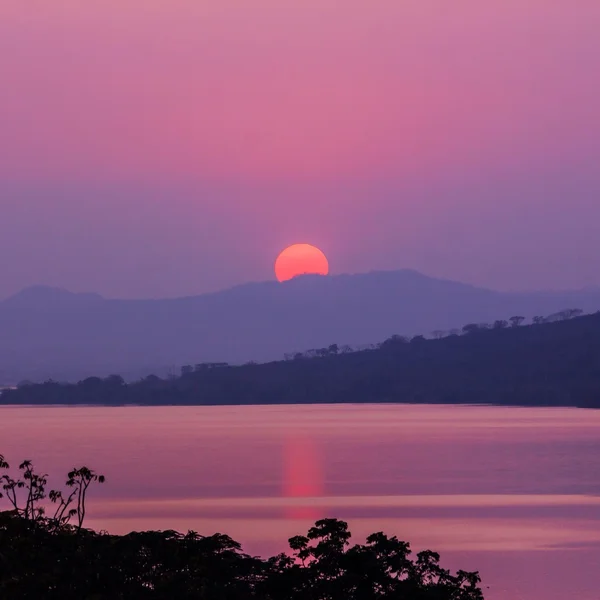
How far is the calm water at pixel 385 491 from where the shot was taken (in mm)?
61031

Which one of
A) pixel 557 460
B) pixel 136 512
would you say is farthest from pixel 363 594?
pixel 557 460

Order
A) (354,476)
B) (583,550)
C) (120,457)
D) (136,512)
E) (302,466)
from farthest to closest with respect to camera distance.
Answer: (120,457)
(302,466)
(354,476)
(136,512)
(583,550)

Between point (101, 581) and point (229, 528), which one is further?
point (229, 528)

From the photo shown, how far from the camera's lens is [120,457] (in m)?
135

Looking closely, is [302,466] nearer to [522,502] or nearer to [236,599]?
[522,502]

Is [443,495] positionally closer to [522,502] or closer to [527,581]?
[522,502]

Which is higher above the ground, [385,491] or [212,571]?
[385,491]

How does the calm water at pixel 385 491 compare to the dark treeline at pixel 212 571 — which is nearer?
the dark treeline at pixel 212 571

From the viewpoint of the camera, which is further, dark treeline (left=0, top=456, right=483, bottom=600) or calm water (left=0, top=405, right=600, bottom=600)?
calm water (left=0, top=405, right=600, bottom=600)

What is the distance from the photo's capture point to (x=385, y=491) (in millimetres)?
97000

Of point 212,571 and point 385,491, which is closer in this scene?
point 212,571

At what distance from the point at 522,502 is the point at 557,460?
43.1m

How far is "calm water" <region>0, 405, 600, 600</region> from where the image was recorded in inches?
2403


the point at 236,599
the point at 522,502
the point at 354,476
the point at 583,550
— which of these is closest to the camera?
the point at 236,599
